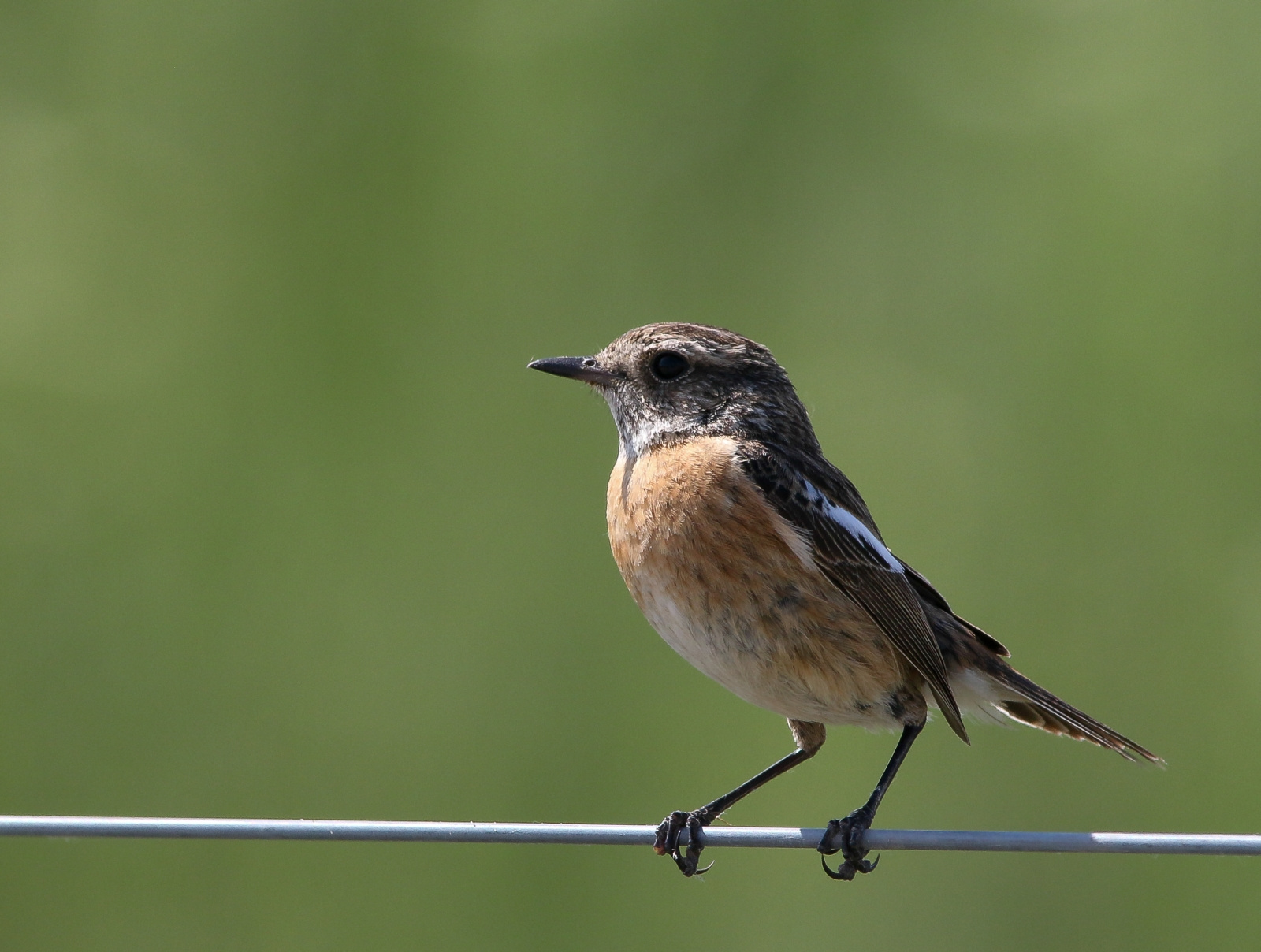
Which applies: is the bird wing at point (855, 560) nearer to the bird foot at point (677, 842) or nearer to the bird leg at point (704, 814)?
the bird leg at point (704, 814)

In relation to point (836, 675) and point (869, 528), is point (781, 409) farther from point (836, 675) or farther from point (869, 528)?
point (836, 675)

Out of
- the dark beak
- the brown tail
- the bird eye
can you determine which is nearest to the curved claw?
the brown tail

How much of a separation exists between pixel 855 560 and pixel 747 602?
1.33 ft

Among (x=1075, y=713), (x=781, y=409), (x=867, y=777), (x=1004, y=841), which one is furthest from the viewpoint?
(x=867, y=777)

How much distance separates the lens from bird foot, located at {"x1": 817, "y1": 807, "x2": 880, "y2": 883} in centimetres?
351

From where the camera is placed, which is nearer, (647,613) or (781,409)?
(647,613)

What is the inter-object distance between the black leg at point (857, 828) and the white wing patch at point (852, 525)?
1.81ft

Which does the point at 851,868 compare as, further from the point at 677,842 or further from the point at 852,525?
the point at 852,525

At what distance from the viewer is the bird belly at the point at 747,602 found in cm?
366

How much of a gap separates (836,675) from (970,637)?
68 cm

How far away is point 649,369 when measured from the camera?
435cm

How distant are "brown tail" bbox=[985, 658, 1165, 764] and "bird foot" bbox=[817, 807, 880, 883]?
0.69 m

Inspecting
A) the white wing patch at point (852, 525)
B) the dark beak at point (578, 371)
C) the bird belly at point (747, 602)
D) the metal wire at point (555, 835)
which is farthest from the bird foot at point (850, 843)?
the dark beak at point (578, 371)

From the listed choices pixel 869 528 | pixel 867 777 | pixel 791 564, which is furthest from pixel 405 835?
pixel 867 777
